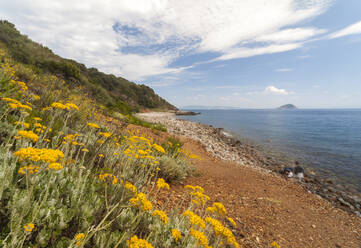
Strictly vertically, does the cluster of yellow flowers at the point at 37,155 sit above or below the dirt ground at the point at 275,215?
above

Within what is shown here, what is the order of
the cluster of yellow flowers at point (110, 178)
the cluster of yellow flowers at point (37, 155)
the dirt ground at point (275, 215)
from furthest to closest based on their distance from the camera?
the dirt ground at point (275, 215)
the cluster of yellow flowers at point (110, 178)
the cluster of yellow flowers at point (37, 155)

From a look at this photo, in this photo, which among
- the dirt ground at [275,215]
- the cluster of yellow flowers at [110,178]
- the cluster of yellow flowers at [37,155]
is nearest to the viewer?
the cluster of yellow flowers at [37,155]

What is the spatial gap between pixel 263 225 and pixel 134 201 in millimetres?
3489

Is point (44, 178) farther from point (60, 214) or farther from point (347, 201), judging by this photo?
point (347, 201)

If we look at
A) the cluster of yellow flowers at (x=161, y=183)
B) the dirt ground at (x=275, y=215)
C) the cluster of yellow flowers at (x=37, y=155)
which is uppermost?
the cluster of yellow flowers at (x=37, y=155)

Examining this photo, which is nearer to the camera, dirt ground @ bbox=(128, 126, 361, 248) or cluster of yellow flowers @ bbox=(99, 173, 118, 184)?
cluster of yellow flowers @ bbox=(99, 173, 118, 184)

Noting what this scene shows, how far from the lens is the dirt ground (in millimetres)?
3791

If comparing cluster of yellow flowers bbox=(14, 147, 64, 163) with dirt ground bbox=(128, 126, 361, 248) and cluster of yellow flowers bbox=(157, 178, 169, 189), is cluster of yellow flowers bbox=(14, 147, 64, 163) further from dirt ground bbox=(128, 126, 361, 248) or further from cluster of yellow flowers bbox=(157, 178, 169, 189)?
dirt ground bbox=(128, 126, 361, 248)

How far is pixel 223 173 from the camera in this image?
7.45 meters

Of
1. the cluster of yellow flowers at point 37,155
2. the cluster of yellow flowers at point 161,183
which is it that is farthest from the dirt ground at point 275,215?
the cluster of yellow flowers at point 37,155

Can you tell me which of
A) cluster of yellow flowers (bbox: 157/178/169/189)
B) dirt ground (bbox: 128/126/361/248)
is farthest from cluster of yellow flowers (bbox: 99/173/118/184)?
dirt ground (bbox: 128/126/361/248)

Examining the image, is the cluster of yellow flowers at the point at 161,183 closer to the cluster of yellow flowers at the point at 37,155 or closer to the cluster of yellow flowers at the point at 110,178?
the cluster of yellow flowers at the point at 110,178

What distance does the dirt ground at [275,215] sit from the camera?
3791 millimetres

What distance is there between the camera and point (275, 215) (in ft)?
15.1
